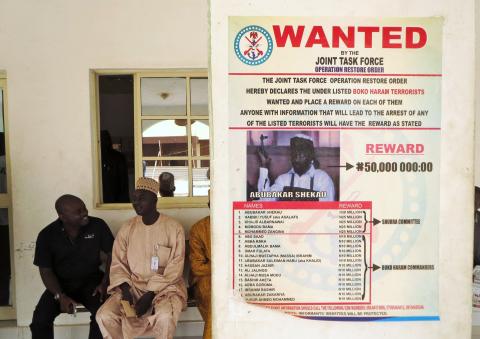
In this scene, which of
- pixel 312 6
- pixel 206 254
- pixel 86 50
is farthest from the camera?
pixel 86 50

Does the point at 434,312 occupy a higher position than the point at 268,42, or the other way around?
the point at 268,42

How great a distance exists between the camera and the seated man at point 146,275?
122 inches

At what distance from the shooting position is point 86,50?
146 inches

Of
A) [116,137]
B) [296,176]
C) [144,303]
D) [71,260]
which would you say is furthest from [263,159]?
[116,137]

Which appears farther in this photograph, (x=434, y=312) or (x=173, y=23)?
(x=173, y=23)

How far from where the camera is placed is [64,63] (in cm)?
370

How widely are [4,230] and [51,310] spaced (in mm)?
1120

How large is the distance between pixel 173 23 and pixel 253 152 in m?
2.75

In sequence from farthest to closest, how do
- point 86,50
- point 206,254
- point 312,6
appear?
point 86,50 < point 206,254 < point 312,6

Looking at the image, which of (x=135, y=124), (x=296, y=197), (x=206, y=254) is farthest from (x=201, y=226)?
(x=296, y=197)

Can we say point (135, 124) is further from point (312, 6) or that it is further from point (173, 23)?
point (312, 6)

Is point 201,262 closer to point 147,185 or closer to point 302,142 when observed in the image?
point 147,185

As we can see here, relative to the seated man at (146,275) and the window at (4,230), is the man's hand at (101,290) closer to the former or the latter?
the seated man at (146,275)

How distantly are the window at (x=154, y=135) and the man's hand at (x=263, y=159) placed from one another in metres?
2.61
